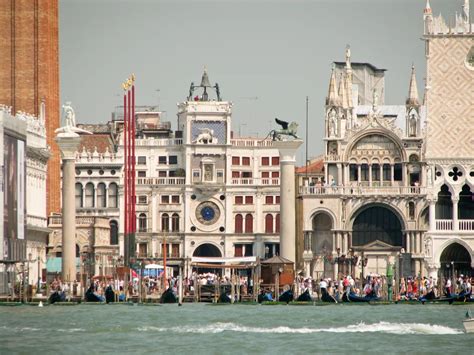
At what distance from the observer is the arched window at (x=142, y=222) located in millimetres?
147500

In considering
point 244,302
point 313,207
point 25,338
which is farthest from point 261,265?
point 25,338

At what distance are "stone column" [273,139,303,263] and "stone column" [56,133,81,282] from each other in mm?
10331

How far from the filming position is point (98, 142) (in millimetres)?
154125

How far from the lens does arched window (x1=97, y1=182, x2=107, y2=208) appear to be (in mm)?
149500

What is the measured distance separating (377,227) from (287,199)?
20328 mm

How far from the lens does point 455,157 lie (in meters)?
118

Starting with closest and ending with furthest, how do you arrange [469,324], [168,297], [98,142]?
[469,324]
[168,297]
[98,142]

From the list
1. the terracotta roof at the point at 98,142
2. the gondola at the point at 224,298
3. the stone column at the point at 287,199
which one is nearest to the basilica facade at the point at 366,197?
the stone column at the point at 287,199

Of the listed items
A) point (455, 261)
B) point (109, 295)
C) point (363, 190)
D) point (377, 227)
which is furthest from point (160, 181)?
point (109, 295)

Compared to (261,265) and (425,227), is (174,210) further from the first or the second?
(261,265)

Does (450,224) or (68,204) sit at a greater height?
(68,204)

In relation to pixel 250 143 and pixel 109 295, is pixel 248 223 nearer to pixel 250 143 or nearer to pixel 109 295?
pixel 250 143

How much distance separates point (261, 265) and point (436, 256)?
1261cm

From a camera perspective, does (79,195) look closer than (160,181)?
No
